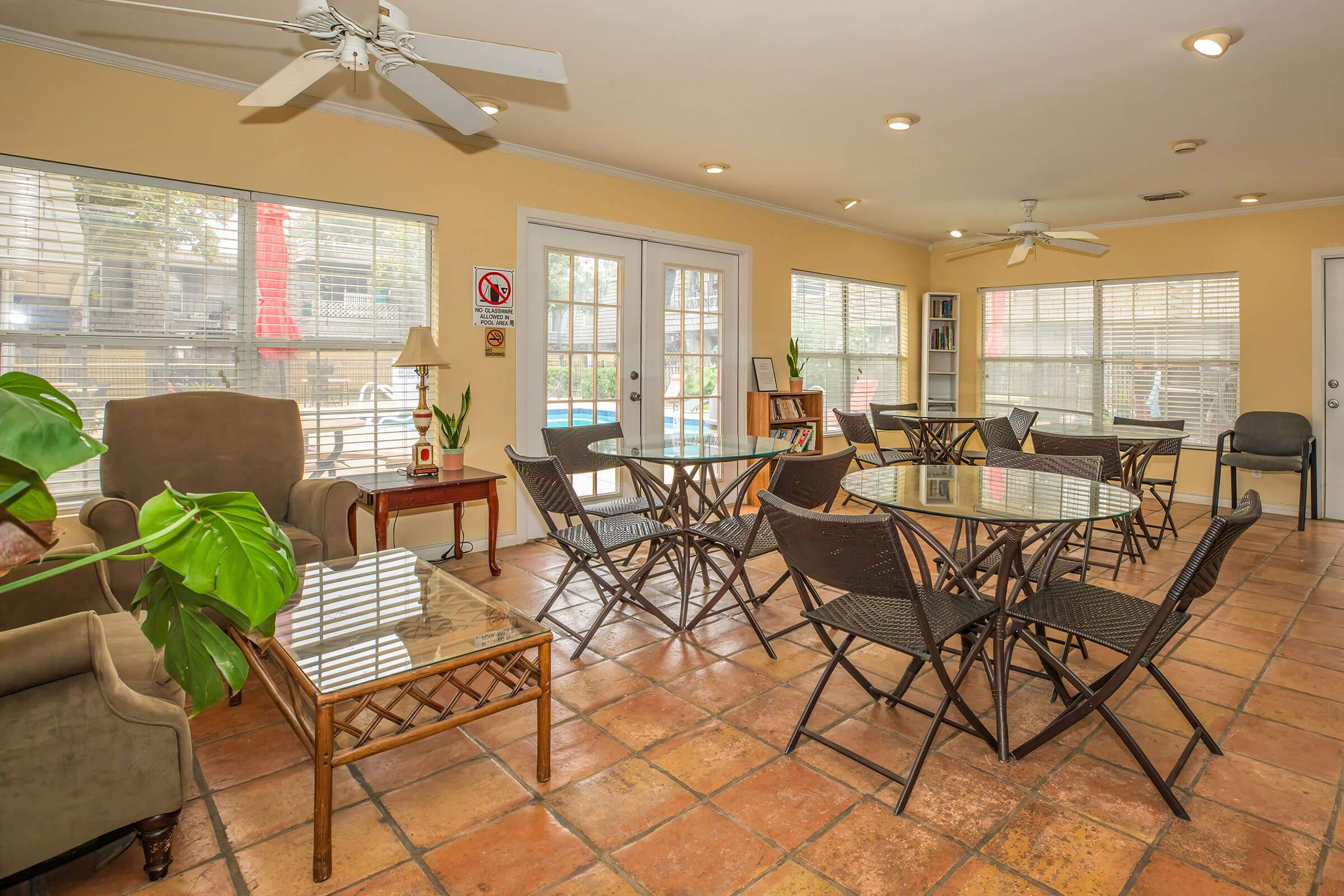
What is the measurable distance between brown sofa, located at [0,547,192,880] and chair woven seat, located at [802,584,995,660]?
5.29 feet

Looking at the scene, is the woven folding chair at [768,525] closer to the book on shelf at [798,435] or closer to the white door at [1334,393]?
the book on shelf at [798,435]

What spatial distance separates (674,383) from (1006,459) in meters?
2.72

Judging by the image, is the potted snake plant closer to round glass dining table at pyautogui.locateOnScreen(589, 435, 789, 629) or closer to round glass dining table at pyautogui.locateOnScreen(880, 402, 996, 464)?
round glass dining table at pyautogui.locateOnScreen(589, 435, 789, 629)

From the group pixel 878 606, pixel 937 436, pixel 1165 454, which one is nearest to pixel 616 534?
A: pixel 878 606

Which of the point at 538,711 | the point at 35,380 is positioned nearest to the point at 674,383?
the point at 538,711

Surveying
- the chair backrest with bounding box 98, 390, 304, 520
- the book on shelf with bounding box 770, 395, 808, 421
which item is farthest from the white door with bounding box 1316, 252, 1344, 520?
the chair backrest with bounding box 98, 390, 304, 520

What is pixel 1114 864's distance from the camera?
170cm

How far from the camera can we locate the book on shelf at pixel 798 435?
6.02m

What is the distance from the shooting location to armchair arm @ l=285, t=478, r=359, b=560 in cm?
304

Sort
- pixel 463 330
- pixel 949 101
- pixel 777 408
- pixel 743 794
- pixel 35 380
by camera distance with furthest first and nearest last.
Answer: pixel 777 408
pixel 463 330
pixel 949 101
pixel 743 794
pixel 35 380

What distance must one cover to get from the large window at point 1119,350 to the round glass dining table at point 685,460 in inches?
185

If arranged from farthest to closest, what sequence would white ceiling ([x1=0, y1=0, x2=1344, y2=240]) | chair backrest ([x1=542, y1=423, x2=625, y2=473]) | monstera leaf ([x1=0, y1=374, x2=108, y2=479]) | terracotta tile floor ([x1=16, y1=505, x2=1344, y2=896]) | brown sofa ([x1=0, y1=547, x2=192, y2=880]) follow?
chair backrest ([x1=542, y1=423, x2=625, y2=473])
white ceiling ([x1=0, y1=0, x2=1344, y2=240])
terracotta tile floor ([x1=16, y1=505, x2=1344, y2=896])
brown sofa ([x1=0, y1=547, x2=192, y2=880])
monstera leaf ([x1=0, y1=374, x2=108, y2=479])

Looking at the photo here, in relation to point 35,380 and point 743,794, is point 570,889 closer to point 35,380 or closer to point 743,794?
point 743,794

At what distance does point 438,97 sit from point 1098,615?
2756 millimetres
